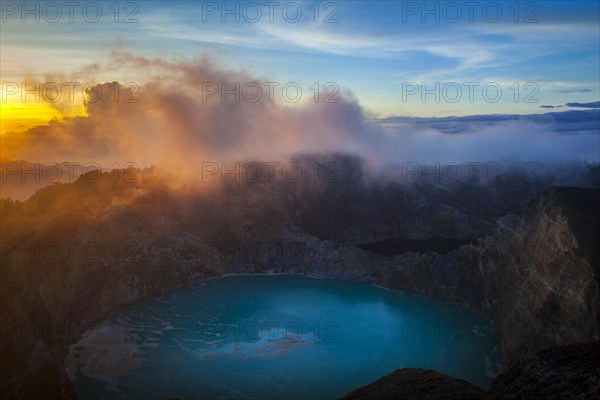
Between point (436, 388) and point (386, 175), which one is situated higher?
point (386, 175)

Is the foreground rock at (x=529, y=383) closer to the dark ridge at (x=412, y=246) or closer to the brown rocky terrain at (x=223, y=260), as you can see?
the brown rocky terrain at (x=223, y=260)

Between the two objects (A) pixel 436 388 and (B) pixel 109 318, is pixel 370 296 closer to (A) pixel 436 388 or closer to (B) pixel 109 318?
(B) pixel 109 318

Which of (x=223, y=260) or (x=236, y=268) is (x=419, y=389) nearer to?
(x=236, y=268)

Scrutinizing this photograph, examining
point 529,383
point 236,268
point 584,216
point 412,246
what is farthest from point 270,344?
point 412,246

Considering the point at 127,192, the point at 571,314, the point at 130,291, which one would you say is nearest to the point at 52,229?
the point at 130,291

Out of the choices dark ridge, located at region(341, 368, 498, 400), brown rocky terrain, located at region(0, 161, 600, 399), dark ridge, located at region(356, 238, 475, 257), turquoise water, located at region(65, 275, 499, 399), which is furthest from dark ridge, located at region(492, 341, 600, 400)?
dark ridge, located at region(356, 238, 475, 257)

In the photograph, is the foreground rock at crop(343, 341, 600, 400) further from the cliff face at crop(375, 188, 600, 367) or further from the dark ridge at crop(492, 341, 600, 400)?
the cliff face at crop(375, 188, 600, 367)
